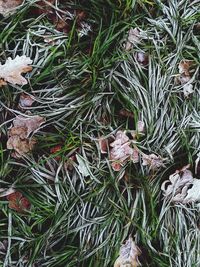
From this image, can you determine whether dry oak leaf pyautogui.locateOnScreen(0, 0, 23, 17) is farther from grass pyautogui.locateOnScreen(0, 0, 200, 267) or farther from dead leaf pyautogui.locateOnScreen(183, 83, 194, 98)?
dead leaf pyautogui.locateOnScreen(183, 83, 194, 98)

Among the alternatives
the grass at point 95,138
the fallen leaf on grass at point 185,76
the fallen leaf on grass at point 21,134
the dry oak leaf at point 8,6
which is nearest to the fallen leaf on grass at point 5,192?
the grass at point 95,138

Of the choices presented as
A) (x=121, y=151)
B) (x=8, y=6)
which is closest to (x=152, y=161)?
(x=121, y=151)

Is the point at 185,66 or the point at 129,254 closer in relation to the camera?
the point at 129,254

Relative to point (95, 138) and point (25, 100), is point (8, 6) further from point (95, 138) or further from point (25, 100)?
point (95, 138)

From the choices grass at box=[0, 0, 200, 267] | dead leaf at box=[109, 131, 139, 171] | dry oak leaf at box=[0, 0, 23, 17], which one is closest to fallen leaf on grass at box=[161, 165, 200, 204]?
grass at box=[0, 0, 200, 267]

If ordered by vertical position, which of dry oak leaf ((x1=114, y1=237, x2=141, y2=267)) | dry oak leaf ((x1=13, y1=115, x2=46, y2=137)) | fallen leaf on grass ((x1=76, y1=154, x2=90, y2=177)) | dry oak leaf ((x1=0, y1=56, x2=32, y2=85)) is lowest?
dry oak leaf ((x1=114, y1=237, x2=141, y2=267))

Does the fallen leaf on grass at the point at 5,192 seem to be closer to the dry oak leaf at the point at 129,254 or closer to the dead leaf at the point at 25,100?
the dead leaf at the point at 25,100

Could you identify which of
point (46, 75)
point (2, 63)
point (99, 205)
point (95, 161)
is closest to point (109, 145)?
point (95, 161)
